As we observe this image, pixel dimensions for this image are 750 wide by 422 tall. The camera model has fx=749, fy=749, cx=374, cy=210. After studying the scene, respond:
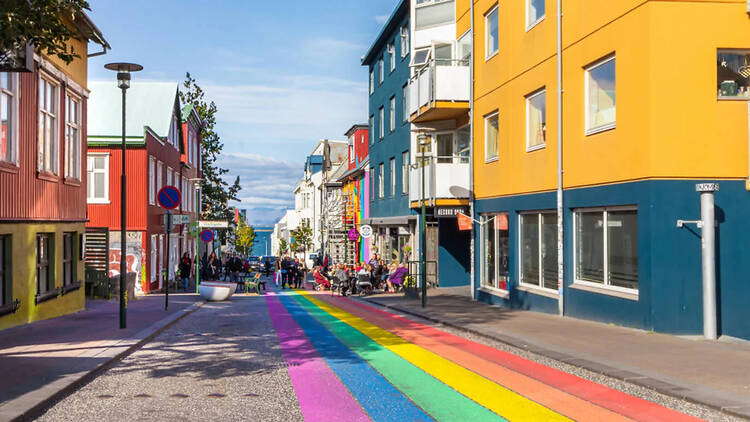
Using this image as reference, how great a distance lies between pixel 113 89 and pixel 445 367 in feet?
89.8

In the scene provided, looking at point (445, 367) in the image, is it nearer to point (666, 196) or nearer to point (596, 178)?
point (666, 196)

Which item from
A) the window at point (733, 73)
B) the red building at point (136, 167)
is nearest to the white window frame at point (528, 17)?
the window at point (733, 73)

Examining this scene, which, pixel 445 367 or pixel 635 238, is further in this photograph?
pixel 635 238

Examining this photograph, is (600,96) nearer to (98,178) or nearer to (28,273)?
(28,273)

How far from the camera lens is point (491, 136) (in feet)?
71.4

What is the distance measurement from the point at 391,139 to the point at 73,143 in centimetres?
1934

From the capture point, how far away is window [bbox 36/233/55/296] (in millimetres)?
16109

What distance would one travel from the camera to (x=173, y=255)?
3988 centimetres

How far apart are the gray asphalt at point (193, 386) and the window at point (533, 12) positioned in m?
9.98

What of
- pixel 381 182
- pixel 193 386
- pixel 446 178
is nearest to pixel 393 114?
pixel 381 182

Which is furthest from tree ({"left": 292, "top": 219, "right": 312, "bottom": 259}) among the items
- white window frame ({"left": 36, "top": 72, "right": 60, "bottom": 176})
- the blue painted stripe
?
the blue painted stripe

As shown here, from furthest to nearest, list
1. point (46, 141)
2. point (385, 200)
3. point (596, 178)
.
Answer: point (385, 200) < point (46, 141) < point (596, 178)

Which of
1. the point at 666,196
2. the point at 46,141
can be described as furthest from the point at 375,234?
the point at 666,196

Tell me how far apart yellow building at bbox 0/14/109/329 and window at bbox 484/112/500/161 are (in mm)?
10669
